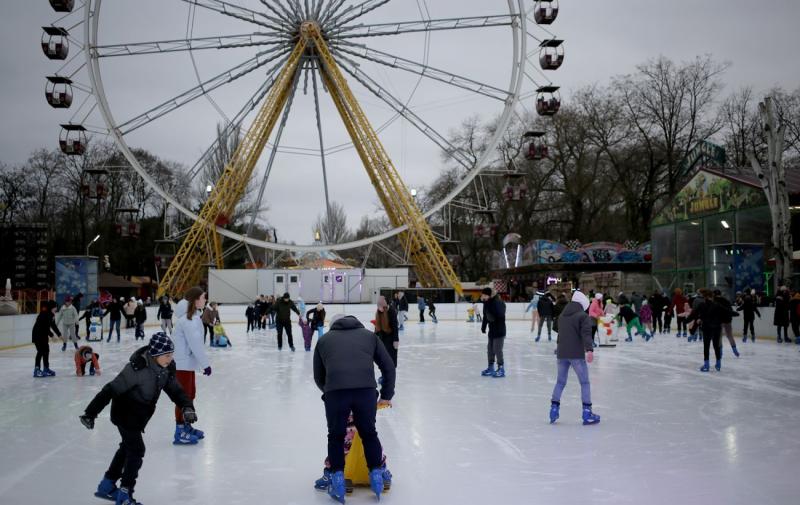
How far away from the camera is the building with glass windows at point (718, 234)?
2558 cm

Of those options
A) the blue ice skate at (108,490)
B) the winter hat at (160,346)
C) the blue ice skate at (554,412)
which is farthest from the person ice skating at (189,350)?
the blue ice skate at (554,412)

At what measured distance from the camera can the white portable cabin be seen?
37.4 m

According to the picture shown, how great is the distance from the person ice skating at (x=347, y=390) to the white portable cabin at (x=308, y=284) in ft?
104

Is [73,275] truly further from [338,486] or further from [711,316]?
[338,486]

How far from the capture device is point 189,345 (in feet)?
25.0

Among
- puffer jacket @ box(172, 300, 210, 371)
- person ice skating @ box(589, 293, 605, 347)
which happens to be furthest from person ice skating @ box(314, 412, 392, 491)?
person ice skating @ box(589, 293, 605, 347)

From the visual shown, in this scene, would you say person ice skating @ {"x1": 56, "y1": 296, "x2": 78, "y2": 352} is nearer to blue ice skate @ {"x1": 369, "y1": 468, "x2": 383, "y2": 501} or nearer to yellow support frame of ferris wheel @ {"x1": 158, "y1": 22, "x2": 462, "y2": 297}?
blue ice skate @ {"x1": 369, "y1": 468, "x2": 383, "y2": 501}

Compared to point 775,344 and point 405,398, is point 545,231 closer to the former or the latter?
point 775,344

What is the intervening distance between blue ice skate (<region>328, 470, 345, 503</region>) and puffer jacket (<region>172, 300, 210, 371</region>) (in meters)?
2.74

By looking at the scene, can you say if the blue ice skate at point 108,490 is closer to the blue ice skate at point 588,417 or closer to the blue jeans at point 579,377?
the blue jeans at point 579,377

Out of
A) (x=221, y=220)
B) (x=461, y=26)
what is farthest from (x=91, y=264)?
(x=461, y=26)

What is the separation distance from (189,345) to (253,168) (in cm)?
2627

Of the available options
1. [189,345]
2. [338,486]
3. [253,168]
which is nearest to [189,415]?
[338,486]

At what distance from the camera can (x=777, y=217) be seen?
2444 cm
